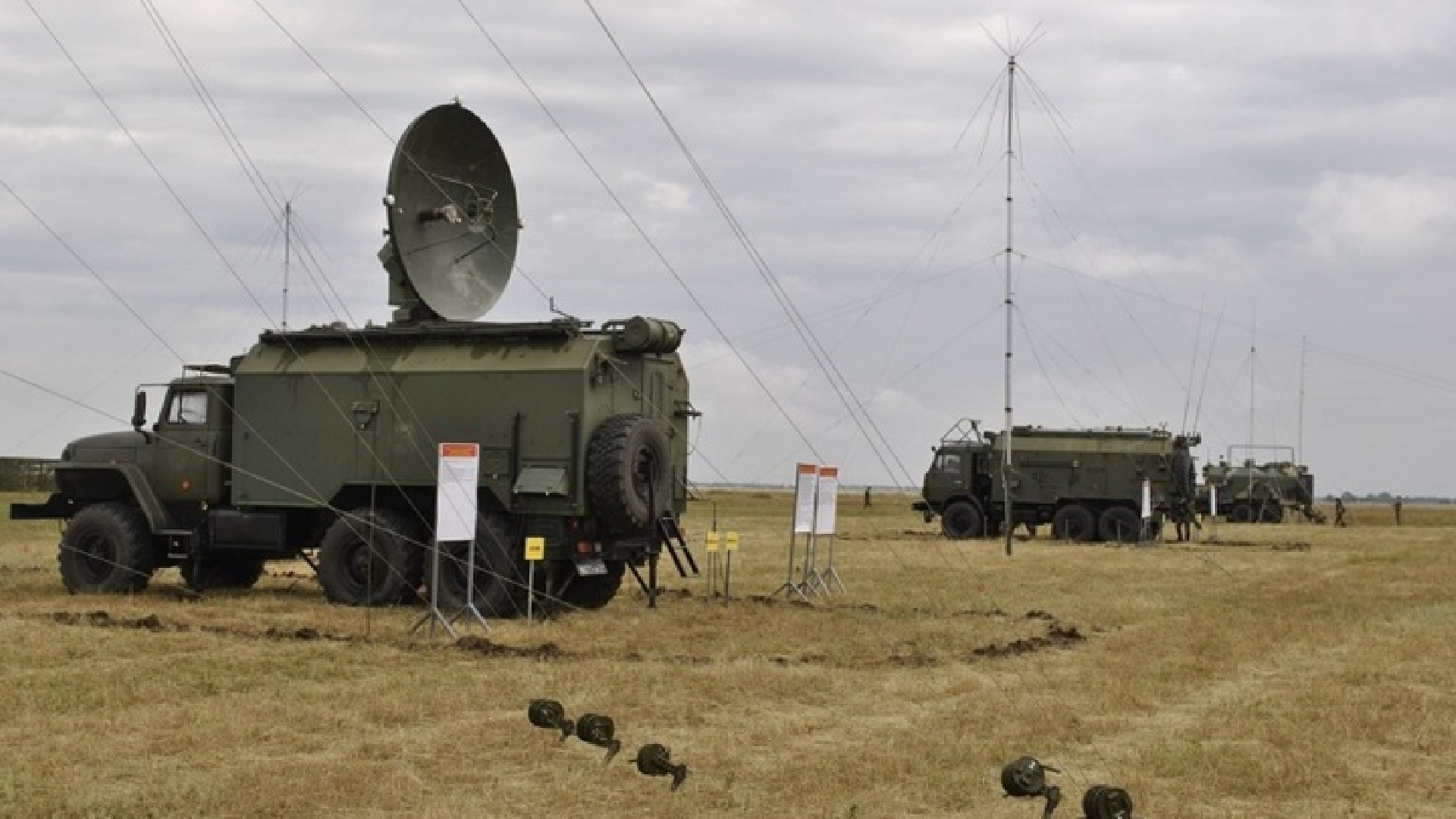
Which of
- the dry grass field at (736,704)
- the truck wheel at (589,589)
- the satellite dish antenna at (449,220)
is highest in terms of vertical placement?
the satellite dish antenna at (449,220)

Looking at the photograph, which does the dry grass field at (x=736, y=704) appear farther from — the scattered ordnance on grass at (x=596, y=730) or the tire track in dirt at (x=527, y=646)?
the scattered ordnance on grass at (x=596, y=730)

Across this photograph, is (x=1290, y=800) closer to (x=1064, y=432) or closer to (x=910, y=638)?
(x=910, y=638)

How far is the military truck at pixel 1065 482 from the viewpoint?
44.6 m

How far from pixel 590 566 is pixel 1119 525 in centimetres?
2689

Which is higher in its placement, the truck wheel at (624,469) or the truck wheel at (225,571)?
the truck wheel at (624,469)

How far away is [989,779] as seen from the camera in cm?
1048

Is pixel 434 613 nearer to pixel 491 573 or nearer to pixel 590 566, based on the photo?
pixel 491 573

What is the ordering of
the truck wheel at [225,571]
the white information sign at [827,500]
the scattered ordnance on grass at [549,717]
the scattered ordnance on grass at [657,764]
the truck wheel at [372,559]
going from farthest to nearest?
the white information sign at [827,500] → the truck wheel at [225,571] → the truck wheel at [372,559] → the scattered ordnance on grass at [549,717] → the scattered ordnance on grass at [657,764]

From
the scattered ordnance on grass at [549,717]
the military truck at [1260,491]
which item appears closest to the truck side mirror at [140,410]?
the scattered ordnance on grass at [549,717]

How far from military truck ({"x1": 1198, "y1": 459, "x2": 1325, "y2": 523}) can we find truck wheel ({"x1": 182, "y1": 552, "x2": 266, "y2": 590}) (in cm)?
4809

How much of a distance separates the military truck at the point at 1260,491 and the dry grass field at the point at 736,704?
146ft

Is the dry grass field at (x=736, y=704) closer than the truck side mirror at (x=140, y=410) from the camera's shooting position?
Yes

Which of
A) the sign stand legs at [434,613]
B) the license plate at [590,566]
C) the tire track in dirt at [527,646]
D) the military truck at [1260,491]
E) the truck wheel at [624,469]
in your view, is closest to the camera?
the tire track in dirt at [527,646]

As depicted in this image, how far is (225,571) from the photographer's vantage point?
76.0ft
